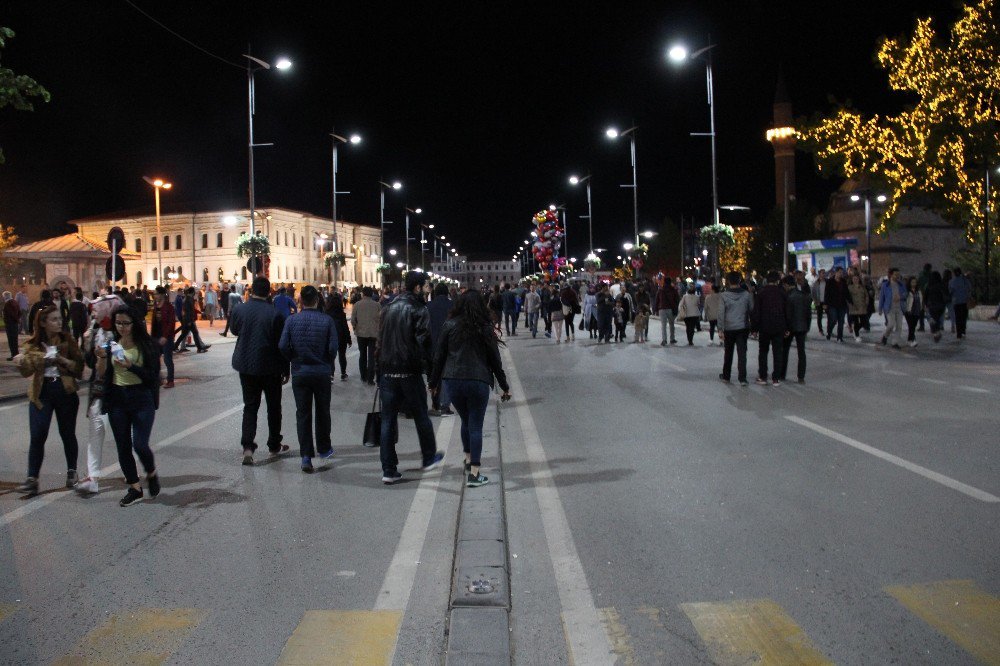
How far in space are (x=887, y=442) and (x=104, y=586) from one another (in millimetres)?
7448

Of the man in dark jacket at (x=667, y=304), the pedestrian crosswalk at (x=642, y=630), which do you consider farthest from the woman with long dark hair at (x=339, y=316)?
the man in dark jacket at (x=667, y=304)

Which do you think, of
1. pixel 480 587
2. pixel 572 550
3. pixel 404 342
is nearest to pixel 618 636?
pixel 480 587

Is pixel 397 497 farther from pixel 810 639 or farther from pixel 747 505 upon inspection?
pixel 810 639

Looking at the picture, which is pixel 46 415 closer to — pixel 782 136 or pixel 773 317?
pixel 773 317

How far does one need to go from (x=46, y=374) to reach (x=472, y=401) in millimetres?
3614

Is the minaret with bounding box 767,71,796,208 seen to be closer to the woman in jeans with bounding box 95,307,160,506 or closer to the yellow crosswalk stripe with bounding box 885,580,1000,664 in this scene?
the woman in jeans with bounding box 95,307,160,506

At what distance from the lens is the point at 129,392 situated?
7348mm

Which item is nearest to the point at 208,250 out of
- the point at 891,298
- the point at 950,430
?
the point at 891,298

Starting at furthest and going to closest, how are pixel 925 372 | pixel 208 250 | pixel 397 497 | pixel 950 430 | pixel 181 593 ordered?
pixel 208 250, pixel 925 372, pixel 950 430, pixel 397 497, pixel 181 593

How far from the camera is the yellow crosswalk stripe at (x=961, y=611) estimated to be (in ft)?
13.4

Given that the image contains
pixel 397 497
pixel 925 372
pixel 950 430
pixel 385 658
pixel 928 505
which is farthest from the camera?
pixel 925 372

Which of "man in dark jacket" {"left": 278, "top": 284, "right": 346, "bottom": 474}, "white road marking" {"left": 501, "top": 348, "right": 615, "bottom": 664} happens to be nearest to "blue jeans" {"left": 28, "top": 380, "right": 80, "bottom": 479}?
"man in dark jacket" {"left": 278, "top": 284, "right": 346, "bottom": 474}

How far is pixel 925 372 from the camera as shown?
16422 mm

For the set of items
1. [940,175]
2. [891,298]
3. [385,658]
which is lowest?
[385,658]
